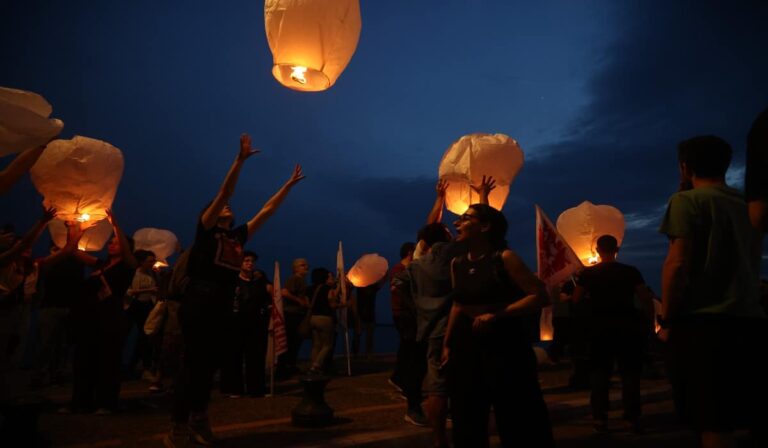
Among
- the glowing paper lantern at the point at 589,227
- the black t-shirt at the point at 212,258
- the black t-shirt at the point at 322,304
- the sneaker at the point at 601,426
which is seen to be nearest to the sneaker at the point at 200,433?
the black t-shirt at the point at 212,258

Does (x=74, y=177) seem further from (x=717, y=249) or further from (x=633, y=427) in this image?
(x=633, y=427)

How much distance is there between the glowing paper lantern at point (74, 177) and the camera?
16.5ft

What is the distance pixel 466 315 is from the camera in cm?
353

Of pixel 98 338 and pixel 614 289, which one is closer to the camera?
pixel 614 289

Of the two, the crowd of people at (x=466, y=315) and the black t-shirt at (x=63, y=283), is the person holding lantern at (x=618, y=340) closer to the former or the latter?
the crowd of people at (x=466, y=315)

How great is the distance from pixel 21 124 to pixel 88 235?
475cm

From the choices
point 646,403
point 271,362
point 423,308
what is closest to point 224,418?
point 271,362

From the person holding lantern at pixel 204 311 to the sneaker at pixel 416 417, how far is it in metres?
2.04

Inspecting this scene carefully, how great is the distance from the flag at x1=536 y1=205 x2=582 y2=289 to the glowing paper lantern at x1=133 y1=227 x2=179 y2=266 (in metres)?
8.58

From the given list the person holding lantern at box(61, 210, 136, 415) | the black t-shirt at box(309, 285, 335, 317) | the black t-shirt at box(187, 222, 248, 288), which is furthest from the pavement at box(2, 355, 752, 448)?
the black t-shirt at box(187, 222, 248, 288)

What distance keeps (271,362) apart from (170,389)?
4.46ft

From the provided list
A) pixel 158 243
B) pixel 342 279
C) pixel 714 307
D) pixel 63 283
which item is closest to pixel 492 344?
pixel 714 307

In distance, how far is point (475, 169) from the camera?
21.0ft

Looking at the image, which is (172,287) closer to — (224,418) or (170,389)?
(224,418)
